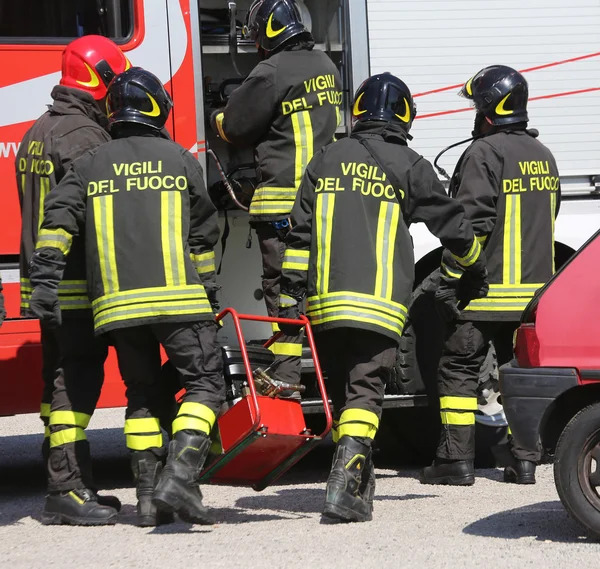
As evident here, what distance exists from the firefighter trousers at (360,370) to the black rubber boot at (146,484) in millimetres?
810

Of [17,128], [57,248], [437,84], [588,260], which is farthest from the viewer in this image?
[437,84]

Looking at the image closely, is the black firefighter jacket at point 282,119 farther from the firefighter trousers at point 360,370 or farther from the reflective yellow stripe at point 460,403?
the reflective yellow stripe at point 460,403

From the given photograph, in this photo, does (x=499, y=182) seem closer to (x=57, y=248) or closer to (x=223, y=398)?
(x=223, y=398)

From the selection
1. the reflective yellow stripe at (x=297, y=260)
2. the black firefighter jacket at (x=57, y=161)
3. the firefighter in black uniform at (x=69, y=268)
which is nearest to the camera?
the reflective yellow stripe at (x=297, y=260)

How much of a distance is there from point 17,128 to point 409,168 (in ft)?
6.59

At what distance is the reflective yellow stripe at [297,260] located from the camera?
16.6 feet

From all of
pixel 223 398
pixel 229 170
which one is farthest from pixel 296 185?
pixel 223 398

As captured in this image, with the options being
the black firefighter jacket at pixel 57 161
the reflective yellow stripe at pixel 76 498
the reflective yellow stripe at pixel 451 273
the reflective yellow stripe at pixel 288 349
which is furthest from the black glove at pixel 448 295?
the reflective yellow stripe at pixel 76 498

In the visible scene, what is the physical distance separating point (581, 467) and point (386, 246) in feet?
4.26

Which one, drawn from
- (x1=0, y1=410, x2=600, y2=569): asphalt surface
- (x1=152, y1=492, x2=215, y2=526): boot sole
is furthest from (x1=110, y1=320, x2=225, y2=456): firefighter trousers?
(x1=0, y1=410, x2=600, y2=569): asphalt surface

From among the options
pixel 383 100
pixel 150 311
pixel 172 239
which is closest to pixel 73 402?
pixel 150 311

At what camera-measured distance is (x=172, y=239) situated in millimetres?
4926

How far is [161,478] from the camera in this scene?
15.3ft

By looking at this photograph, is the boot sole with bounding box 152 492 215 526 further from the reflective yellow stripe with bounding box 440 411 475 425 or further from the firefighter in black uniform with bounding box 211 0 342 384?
the reflective yellow stripe with bounding box 440 411 475 425
